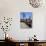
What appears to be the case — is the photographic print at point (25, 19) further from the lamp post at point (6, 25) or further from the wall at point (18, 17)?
the lamp post at point (6, 25)

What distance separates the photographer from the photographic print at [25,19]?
4871 mm

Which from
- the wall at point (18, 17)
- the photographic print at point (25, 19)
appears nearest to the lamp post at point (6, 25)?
the wall at point (18, 17)

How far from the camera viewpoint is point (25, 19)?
16.0ft

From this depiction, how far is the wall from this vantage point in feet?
15.9

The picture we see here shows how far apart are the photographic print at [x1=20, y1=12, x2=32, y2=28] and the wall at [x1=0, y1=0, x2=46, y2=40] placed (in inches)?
4.4

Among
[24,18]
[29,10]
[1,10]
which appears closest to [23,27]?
[24,18]

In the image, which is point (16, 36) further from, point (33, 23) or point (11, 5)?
point (11, 5)

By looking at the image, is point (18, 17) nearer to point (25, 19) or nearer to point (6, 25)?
point (25, 19)

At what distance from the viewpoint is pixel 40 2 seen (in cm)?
498

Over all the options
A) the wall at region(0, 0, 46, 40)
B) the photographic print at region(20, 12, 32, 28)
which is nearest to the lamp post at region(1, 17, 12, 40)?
the wall at region(0, 0, 46, 40)

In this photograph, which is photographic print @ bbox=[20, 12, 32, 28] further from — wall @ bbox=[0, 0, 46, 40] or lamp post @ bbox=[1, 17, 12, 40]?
lamp post @ bbox=[1, 17, 12, 40]

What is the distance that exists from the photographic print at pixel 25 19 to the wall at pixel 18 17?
0.11 meters

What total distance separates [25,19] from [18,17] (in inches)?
10.0

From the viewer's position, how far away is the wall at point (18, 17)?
190 inches
